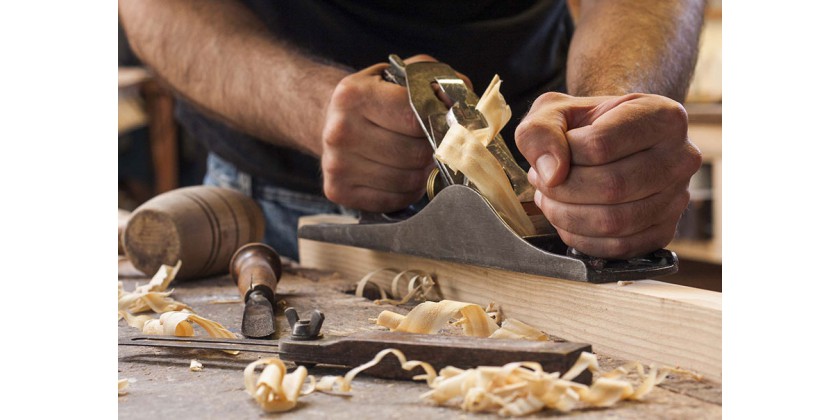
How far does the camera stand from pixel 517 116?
1759 millimetres

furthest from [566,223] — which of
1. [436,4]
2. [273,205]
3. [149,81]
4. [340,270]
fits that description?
[149,81]

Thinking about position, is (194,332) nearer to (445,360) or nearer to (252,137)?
(445,360)

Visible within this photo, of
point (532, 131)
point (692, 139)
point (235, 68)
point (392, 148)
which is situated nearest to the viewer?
point (532, 131)

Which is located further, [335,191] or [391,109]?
[335,191]

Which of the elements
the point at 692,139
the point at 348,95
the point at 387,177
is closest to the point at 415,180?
the point at 387,177

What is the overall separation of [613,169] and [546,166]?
7 centimetres

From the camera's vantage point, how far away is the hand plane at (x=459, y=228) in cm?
100

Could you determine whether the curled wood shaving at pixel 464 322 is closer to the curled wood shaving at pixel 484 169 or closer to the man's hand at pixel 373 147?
the curled wood shaving at pixel 484 169

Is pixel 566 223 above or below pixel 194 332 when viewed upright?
above

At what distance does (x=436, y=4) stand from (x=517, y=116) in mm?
278

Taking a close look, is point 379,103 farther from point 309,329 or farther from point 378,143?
point 309,329

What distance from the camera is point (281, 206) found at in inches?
73.6

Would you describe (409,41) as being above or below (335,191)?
above

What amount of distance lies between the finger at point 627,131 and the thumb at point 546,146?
Answer: 0.05 feet
